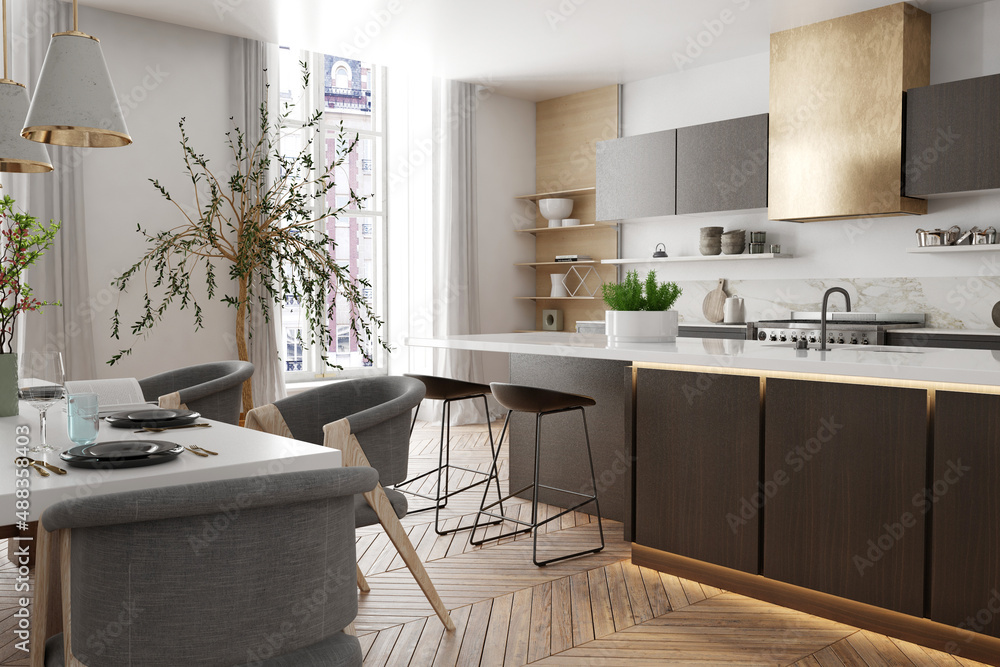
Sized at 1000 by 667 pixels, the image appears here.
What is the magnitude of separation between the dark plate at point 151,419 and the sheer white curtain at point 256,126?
339 centimetres

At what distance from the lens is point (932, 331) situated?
4.71 m

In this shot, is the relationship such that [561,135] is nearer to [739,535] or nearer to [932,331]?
[932,331]

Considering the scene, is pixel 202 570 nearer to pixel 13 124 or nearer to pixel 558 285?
pixel 13 124

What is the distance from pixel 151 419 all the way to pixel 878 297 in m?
4.80

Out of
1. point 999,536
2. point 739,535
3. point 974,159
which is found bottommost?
point 739,535

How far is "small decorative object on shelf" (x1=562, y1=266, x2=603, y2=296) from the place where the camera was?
7.20 m

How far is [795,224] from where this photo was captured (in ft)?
19.3

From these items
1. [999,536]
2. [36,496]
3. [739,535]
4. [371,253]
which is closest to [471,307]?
[371,253]

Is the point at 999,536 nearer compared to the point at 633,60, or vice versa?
the point at 999,536

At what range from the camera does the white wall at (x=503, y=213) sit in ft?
24.0

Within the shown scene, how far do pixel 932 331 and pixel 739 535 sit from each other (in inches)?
103

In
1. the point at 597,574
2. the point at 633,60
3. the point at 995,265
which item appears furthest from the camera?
the point at 633,60

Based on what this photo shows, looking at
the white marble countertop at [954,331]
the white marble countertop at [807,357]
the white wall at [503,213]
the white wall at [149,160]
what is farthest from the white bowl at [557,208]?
the white marble countertop at [807,357]

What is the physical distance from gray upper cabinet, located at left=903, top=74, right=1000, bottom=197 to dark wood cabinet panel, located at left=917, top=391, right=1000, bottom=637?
2.84 metres
